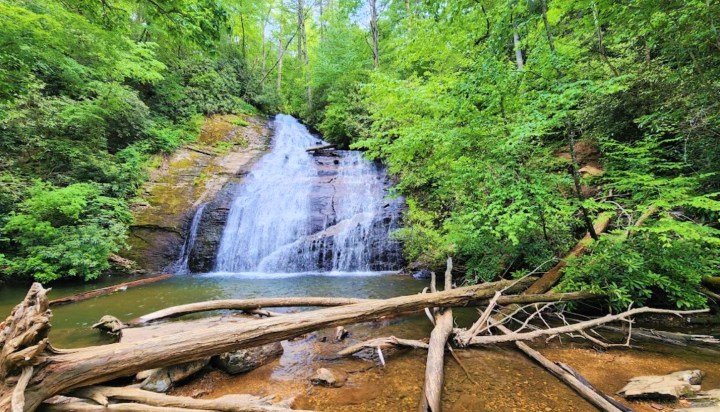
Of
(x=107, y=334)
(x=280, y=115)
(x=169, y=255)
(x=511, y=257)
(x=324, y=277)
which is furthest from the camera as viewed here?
(x=280, y=115)

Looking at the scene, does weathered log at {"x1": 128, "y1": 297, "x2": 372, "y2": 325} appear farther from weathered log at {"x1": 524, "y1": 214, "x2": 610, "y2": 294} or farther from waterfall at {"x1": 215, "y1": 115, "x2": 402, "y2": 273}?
waterfall at {"x1": 215, "y1": 115, "x2": 402, "y2": 273}

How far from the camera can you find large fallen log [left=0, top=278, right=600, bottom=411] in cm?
206

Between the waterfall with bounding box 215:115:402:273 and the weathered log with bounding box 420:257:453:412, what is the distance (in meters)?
5.76

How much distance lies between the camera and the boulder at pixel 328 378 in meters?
2.99

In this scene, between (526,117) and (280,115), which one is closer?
(526,117)

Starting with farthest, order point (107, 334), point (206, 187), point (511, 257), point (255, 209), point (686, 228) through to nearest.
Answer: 1. point (206, 187)
2. point (255, 209)
3. point (511, 257)
4. point (107, 334)
5. point (686, 228)

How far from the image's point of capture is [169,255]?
10.1 m

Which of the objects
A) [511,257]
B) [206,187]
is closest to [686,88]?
[511,257]

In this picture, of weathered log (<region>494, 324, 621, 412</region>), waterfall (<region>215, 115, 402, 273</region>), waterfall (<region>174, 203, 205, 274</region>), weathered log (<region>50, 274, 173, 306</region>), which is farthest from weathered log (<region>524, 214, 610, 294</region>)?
waterfall (<region>174, 203, 205, 274</region>)

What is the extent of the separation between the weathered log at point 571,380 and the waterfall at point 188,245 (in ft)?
32.9

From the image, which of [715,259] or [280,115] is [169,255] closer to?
[715,259]

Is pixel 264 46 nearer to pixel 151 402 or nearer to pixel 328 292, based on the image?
pixel 328 292

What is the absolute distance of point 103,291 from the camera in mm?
6969

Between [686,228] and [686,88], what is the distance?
2661mm
